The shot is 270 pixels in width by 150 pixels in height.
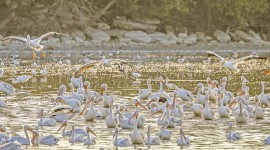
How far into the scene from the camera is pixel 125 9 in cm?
5309

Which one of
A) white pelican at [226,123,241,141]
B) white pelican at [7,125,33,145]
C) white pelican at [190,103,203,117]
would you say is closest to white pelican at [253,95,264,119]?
white pelican at [190,103,203,117]

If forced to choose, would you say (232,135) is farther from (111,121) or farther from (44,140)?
(44,140)

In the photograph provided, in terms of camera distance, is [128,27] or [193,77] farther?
[128,27]

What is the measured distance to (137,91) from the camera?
2466cm

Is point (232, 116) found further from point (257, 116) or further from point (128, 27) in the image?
point (128, 27)

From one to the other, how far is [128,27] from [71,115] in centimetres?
3487

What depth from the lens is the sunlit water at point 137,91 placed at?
15.8 m

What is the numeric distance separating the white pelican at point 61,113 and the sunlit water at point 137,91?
0.31 metres

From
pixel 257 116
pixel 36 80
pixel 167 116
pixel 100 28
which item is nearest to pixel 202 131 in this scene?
pixel 167 116

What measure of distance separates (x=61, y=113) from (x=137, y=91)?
6.76 meters

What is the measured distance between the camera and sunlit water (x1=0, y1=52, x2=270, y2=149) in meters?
15.8

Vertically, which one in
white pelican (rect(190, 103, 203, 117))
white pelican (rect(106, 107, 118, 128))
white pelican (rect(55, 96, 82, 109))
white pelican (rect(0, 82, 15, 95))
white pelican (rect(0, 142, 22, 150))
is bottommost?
white pelican (rect(0, 142, 22, 150))

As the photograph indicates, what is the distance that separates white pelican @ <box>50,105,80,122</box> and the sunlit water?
0.31m

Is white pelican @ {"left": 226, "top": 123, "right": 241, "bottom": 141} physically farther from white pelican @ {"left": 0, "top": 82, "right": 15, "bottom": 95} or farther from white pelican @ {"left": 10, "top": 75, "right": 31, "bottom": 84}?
white pelican @ {"left": 10, "top": 75, "right": 31, "bottom": 84}
